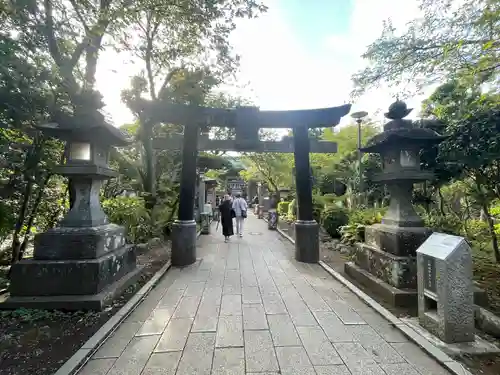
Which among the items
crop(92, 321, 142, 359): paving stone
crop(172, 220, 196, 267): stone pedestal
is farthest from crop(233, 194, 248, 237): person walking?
crop(92, 321, 142, 359): paving stone

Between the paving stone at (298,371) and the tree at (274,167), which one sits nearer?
the paving stone at (298,371)

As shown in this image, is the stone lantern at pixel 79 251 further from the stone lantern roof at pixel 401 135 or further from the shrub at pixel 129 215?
the stone lantern roof at pixel 401 135

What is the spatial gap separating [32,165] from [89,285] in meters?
2.52

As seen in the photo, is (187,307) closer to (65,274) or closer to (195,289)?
(195,289)

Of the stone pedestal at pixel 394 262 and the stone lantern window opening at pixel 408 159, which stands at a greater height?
the stone lantern window opening at pixel 408 159

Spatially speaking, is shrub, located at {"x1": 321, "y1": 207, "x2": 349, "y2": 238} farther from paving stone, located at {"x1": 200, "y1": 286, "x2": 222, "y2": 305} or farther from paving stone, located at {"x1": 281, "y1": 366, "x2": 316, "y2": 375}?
paving stone, located at {"x1": 281, "y1": 366, "x2": 316, "y2": 375}

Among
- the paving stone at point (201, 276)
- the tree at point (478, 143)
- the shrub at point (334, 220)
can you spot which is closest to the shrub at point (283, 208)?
the shrub at point (334, 220)

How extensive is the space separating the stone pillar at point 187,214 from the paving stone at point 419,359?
4768 millimetres

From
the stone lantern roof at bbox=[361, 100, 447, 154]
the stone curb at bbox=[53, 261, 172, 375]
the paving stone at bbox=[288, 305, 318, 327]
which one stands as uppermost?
the stone lantern roof at bbox=[361, 100, 447, 154]

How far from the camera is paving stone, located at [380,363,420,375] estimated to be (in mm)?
2465

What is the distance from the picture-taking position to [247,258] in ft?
23.9

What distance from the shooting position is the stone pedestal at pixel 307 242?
670 cm

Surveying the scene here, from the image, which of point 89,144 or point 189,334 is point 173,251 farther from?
point 189,334

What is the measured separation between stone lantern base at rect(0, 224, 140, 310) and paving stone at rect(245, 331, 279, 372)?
2.29 meters
